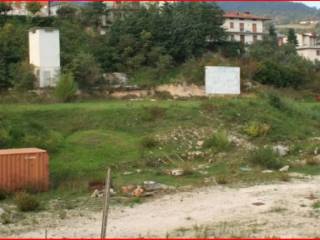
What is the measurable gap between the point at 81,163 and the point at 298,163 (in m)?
10.7

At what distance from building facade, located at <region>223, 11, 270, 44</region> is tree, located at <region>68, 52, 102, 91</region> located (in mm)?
36351

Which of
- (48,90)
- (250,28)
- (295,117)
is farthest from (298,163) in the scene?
(250,28)

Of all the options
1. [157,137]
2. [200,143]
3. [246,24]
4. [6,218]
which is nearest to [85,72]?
[157,137]

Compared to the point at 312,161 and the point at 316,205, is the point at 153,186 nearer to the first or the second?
the point at 316,205

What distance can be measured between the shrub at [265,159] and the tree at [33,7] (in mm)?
37520

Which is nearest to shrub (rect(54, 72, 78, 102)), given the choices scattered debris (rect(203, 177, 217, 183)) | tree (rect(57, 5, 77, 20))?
scattered debris (rect(203, 177, 217, 183))

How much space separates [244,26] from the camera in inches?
3364

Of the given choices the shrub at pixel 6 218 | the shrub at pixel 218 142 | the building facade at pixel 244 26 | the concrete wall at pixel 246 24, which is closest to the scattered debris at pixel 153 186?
the shrub at pixel 6 218

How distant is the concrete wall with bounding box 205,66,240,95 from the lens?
47.9 metres

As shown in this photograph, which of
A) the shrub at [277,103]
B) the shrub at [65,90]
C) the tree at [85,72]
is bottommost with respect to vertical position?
→ the shrub at [277,103]

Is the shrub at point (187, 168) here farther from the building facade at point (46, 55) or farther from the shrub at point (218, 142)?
the building facade at point (46, 55)

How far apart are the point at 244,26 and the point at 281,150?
2161 inches

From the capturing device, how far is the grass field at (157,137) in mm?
27938

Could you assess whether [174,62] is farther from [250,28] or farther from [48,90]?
[250,28]
